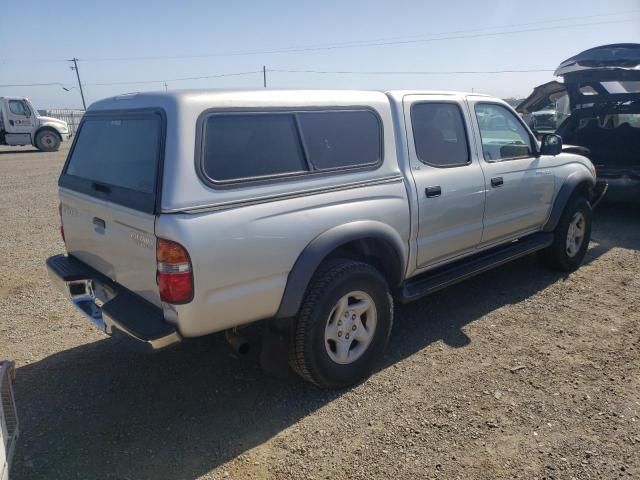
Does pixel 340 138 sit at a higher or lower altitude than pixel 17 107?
lower

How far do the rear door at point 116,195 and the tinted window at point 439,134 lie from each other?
1.93 meters

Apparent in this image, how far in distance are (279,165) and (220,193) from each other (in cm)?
46

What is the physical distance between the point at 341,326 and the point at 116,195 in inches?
62.6

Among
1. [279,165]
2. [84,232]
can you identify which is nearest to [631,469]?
[279,165]

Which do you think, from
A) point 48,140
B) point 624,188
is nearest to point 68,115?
point 48,140

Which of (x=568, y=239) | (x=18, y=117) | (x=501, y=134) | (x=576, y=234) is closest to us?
(x=501, y=134)

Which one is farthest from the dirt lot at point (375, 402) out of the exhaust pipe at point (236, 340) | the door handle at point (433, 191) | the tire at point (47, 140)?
the tire at point (47, 140)

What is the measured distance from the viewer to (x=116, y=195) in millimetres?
2801

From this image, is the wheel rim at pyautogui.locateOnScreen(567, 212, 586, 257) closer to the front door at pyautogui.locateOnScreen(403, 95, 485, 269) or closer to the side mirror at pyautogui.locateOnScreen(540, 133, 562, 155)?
the side mirror at pyautogui.locateOnScreen(540, 133, 562, 155)

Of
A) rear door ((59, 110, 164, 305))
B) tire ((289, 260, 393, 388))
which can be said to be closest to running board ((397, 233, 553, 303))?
tire ((289, 260, 393, 388))

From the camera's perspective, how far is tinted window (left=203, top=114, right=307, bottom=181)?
261 centimetres

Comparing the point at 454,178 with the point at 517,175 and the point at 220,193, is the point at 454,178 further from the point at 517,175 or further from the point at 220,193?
the point at 220,193

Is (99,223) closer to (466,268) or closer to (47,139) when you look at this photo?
(466,268)

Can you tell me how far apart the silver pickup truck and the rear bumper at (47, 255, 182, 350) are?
0.01 m
